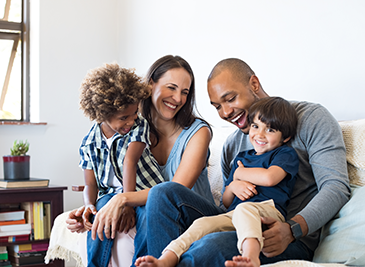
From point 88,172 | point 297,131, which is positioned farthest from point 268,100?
point 88,172

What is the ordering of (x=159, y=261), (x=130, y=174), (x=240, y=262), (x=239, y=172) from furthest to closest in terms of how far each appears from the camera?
(x=130, y=174), (x=239, y=172), (x=159, y=261), (x=240, y=262)

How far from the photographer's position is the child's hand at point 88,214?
1388mm

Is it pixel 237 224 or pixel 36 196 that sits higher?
pixel 237 224

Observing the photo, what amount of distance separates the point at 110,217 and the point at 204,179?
19.5 inches

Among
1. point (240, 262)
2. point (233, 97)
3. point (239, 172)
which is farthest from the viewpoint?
point (233, 97)

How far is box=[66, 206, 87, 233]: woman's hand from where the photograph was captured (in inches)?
55.7

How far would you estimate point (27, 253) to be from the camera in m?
2.44

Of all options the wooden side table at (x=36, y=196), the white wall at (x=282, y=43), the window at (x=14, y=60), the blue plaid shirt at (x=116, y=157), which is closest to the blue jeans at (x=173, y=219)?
the blue plaid shirt at (x=116, y=157)

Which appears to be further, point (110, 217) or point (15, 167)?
point (15, 167)

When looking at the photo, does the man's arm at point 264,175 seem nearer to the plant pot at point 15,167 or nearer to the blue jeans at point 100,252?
the blue jeans at point 100,252

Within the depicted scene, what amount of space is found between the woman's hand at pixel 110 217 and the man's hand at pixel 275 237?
1.60ft

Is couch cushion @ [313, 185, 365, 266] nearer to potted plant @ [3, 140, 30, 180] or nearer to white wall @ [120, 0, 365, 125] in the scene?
white wall @ [120, 0, 365, 125]

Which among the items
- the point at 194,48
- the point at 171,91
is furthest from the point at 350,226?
the point at 194,48

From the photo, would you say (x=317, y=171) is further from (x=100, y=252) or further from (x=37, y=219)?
(x=37, y=219)
